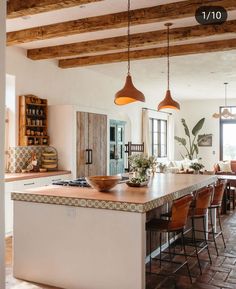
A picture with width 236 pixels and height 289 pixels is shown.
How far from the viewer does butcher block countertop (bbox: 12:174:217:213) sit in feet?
10.5

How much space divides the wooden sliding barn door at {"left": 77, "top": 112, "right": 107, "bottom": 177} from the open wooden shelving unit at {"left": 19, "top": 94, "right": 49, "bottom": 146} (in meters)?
0.68

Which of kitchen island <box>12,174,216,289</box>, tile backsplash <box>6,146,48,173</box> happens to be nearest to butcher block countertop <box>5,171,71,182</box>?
tile backsplash <box>6,146,48,173</box>

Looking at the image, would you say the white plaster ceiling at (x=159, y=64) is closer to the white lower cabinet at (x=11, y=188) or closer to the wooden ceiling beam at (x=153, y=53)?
the wooden ceiling beam at (x=153, y=53)

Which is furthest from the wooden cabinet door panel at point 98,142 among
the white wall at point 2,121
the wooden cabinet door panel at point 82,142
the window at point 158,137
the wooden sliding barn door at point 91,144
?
the window at point 158,137

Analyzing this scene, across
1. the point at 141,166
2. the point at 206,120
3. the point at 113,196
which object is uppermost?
the point at 206,120

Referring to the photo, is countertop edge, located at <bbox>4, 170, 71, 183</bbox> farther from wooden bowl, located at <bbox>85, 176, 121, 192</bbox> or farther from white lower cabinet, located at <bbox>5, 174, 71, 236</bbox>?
wooden bowl, located at <bbox>85, 176, 121, 192</bbox>

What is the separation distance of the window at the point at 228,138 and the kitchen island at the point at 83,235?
10328 millimetres

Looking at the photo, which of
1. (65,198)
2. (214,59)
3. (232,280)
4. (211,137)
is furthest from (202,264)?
(211,137)

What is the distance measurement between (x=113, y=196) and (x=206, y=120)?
11248mm

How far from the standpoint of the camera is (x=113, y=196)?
348 centimetres

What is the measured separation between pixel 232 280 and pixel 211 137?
10540mm

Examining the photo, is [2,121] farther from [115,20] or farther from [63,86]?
[63,86]

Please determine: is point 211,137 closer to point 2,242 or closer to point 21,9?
point 21,9

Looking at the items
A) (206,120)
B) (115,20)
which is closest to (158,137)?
(206,120)
